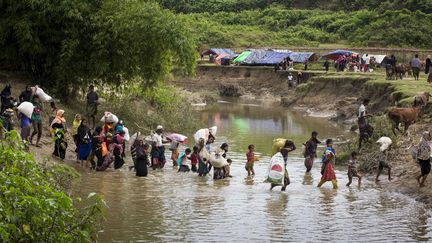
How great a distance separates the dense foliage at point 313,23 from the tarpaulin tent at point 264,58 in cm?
430

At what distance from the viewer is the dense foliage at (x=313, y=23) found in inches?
2510

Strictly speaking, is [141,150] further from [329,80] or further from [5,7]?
[329,80]

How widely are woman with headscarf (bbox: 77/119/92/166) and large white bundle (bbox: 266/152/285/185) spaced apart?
182 inches

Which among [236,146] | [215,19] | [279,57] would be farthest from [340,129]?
[215,19]

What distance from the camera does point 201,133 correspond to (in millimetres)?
21156

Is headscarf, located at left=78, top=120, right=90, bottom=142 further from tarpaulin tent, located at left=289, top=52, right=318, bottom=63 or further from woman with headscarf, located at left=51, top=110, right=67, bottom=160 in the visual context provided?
tarpaulin tent, located at left=289, top=52, right=318, bottom=63

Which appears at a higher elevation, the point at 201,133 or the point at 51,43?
the point at 51,43

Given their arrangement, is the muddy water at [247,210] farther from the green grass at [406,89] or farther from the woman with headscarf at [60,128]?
the green grass at [406,89]

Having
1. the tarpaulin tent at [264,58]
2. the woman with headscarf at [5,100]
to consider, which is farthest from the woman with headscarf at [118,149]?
the tarpaulin tent at [264,58]

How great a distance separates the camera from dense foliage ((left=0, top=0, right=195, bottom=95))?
25.9 m

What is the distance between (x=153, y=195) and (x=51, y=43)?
415 inches

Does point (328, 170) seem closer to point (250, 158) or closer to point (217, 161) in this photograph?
point (250, 158)

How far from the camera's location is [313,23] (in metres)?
75.4

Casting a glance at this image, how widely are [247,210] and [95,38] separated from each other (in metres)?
11.1
